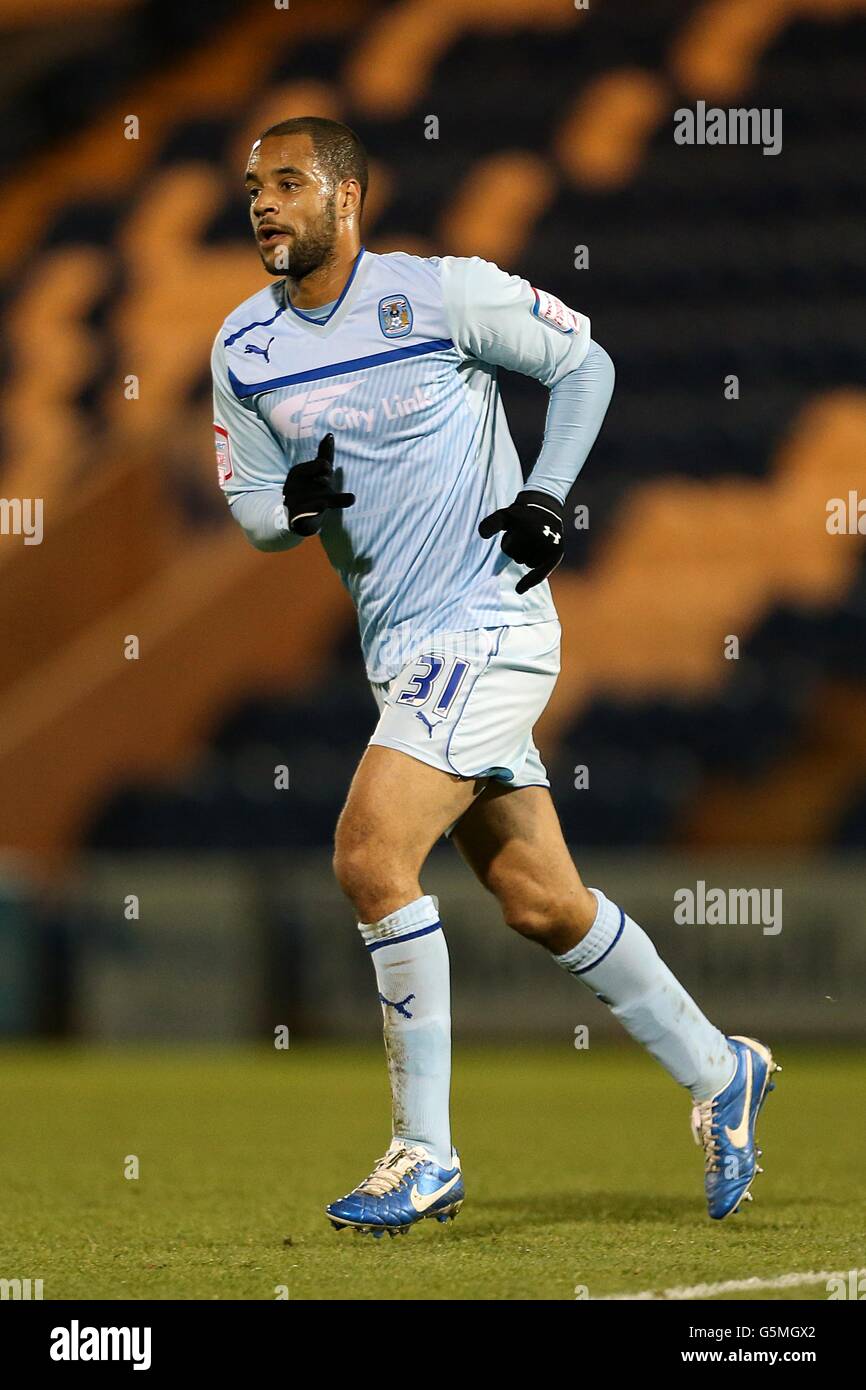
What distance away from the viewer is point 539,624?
4.20m

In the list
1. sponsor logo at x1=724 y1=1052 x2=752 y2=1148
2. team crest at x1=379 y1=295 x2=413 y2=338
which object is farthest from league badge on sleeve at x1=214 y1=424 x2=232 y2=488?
sponsor logo at x1=724 y1=1052 x2=752 y2=1148

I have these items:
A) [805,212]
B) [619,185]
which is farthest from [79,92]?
[805,212]

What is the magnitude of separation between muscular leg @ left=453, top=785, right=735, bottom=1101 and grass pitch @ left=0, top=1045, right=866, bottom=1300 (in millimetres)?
348

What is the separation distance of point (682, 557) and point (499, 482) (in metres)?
7.32

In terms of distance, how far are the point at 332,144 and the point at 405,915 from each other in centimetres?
151

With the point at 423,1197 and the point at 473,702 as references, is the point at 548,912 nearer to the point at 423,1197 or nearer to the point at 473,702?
the point at 473,702

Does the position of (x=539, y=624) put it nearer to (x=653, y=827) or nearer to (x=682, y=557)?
(x=653, y=827)

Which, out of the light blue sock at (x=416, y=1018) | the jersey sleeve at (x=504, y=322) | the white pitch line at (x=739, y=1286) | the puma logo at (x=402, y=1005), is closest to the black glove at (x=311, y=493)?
the jersey sleeve at (x=504, y=322)

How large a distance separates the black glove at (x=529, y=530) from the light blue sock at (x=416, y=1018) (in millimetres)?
680

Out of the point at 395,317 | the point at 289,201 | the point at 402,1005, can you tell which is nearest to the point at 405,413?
the point at 395,317

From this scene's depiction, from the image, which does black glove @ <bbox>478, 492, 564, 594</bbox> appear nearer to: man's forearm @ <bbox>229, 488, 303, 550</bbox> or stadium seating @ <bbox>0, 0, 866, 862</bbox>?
man's forearm @ <bbox>229, 488, 303, 550</bbox>

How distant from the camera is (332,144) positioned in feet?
13.4

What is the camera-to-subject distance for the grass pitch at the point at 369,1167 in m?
3.50

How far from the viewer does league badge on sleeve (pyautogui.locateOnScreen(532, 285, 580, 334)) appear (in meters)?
4.16
